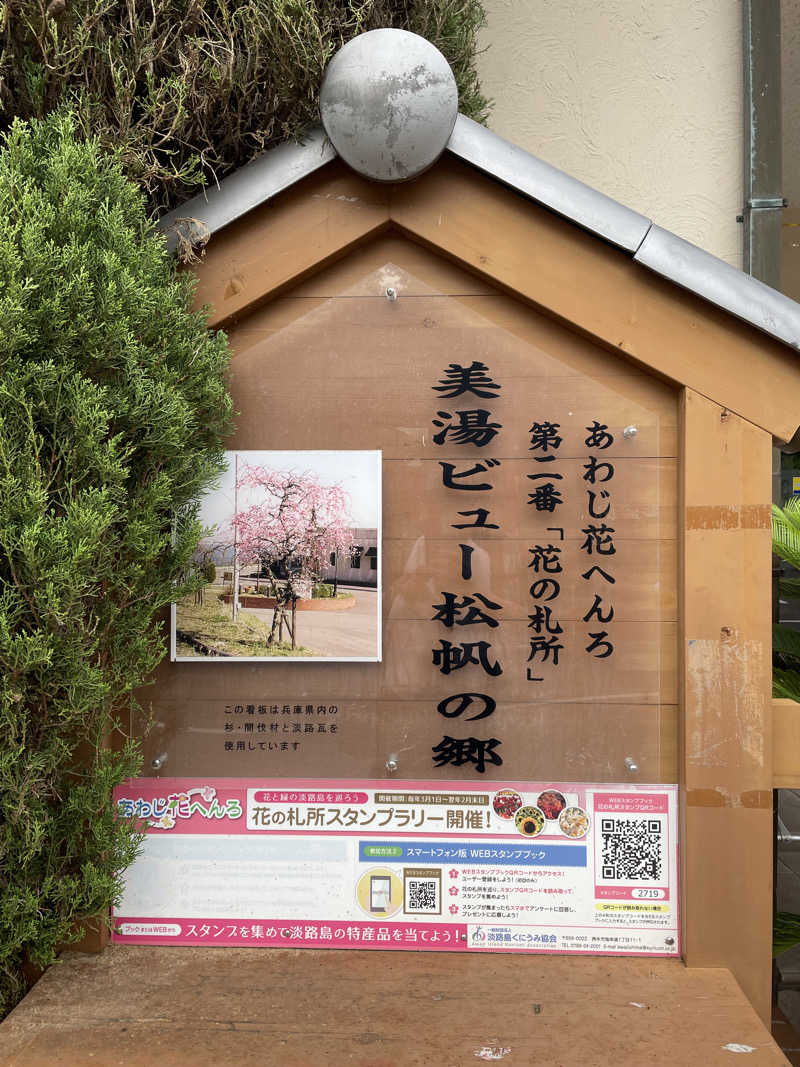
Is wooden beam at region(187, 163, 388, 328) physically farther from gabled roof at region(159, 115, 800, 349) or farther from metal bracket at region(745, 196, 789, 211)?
metal bracket at region(745, 196, 789, 211)

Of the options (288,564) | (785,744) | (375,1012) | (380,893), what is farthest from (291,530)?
(785,744)

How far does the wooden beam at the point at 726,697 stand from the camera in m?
2.50

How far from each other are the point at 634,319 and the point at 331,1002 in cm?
247

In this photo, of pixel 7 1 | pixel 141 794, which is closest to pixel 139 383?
pixel 7 1

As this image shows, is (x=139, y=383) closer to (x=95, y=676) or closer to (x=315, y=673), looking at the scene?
(x=95, y=676)

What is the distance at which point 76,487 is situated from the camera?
2.19m

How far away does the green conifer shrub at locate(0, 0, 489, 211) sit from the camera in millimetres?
2363

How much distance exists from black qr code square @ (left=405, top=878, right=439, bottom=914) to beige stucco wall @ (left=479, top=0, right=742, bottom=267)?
3201 millimetres

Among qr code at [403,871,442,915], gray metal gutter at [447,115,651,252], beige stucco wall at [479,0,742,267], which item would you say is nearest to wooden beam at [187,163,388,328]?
gray metal gutter at [447,115,651,252]

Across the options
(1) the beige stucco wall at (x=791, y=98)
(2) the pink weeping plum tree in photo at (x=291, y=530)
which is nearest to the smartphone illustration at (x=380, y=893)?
(2) the pink weeping plum tree in photo at (x=291, y=530)

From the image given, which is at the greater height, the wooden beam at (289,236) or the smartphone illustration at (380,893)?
the wooden beam at (289,236)

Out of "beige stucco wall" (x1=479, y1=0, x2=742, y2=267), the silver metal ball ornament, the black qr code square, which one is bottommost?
the black qr code square

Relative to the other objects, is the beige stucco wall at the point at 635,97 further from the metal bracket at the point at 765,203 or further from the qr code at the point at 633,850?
the qr code at the point at 633,850

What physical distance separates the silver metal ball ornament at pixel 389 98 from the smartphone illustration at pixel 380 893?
249 centimetres
